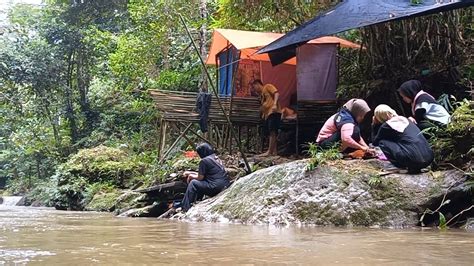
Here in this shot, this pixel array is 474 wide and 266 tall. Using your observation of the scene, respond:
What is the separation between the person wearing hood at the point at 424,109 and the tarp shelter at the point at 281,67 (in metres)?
2.89

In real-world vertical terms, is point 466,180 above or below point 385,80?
below

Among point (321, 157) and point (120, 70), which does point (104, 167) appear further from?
point (321, 157)

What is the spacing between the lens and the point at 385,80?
28.3ft

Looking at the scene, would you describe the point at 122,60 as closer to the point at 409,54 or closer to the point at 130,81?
the point at 130,81

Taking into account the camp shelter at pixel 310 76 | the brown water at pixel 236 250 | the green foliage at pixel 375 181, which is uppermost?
the camp shelter at pixel 310 76

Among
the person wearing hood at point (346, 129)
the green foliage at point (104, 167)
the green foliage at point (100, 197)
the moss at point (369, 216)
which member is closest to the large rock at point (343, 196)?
the moss at point (369, 216)

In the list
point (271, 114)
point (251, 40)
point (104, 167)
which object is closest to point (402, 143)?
point (271, 114)

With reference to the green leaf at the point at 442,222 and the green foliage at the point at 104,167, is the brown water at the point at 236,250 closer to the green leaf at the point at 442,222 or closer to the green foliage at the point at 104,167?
the green leaf at the point at 442,222

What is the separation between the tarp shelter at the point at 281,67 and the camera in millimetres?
9234

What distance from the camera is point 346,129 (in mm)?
6148

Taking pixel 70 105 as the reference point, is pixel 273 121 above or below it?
below

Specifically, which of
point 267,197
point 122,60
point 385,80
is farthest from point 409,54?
point 122,60

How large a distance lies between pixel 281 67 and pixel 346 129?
4849mm

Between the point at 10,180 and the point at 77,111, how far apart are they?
5.85 m
